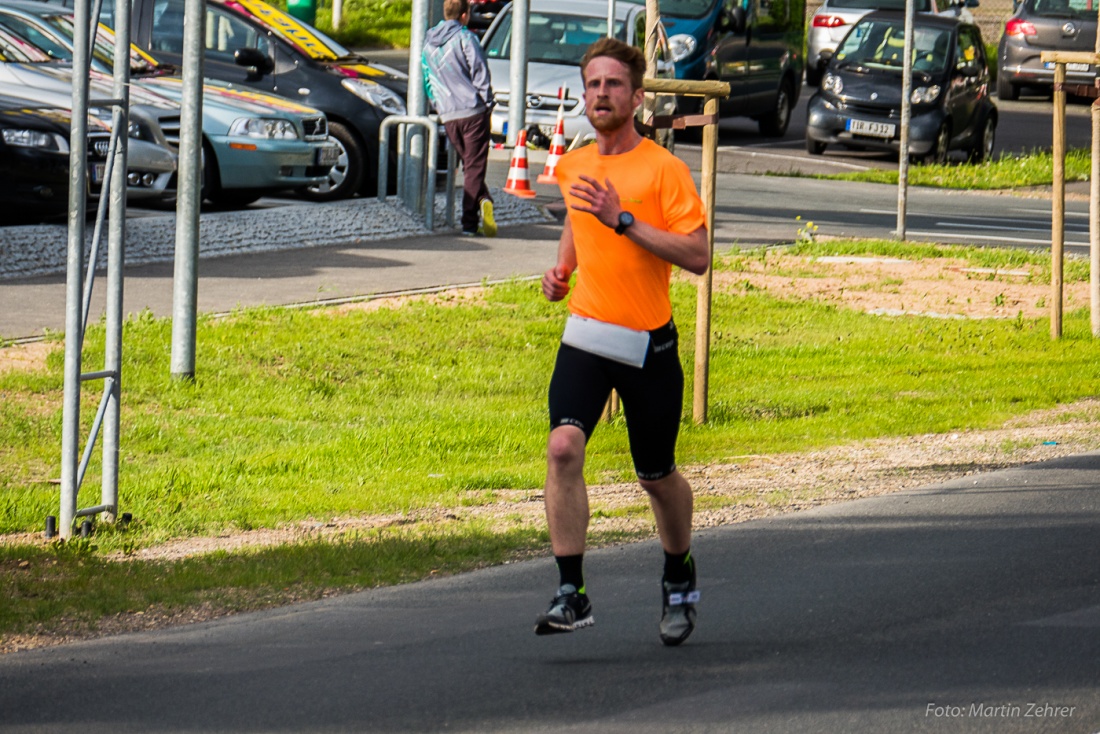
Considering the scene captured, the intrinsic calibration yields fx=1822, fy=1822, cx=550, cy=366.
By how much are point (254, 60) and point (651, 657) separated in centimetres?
1423

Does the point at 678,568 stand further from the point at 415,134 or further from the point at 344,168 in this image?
the point at 344,168

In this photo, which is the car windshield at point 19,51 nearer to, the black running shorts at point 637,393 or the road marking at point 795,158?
the road marking at point 795,158

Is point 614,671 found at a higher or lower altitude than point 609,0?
lower

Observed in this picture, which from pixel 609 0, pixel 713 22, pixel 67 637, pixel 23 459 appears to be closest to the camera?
pixel 67 637

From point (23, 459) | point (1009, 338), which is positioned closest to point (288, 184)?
point (1009, 338)

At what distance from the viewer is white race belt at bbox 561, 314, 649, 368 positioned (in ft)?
18.4

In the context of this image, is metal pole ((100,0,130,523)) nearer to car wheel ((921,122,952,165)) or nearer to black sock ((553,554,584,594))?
black sock ((553,554,584,594))

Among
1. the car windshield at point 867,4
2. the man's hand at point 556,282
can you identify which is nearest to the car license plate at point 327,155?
the man's hand at point 556,282

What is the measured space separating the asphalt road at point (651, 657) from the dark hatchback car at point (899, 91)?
19407 mm

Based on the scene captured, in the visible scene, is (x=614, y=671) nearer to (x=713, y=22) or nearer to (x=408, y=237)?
(x=408, y=237)

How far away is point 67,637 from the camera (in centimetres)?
612

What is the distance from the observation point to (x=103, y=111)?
1659 centimetres

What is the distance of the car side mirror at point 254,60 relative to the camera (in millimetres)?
18844

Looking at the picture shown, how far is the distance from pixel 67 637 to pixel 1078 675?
3301 mm
